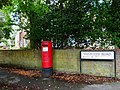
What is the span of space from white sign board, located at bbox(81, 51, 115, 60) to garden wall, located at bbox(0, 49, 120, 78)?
0.25 m

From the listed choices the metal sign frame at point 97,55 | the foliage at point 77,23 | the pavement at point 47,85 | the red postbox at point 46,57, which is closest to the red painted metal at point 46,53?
the red postbox at point 46,57

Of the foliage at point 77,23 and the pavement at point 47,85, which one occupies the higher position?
the foliage at point 77,23

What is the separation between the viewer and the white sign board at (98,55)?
972 centimetres

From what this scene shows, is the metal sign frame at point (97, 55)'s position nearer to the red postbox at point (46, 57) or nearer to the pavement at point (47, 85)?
the pavement at point (47, 85)

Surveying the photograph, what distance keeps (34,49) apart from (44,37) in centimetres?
125

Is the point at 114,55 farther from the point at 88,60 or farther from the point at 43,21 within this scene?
the point at 43,21

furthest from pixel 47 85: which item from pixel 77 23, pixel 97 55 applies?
pixel 77 23

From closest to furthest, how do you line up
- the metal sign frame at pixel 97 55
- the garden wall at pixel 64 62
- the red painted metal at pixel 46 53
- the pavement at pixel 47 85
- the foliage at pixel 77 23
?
1. the pavement at pixel 47 85
2. the metal sign frame at pixel 97 55
3. the garden wall at pixel 64 62
4. the red painted metal at pixel 46 53
5. the foliage at pixel 77 23

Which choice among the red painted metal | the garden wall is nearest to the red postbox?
the red painted metal

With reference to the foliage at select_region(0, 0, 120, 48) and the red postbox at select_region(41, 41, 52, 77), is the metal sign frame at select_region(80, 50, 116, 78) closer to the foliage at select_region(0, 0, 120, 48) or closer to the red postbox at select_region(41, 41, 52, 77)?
the foliage at select_region(0, 0, 120, 48)

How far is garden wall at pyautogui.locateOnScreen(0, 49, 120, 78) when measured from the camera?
1002cm

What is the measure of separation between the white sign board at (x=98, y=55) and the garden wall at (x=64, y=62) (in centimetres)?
25

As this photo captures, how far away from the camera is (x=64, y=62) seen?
11.3 meters

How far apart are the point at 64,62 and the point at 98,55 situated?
2004 mm
